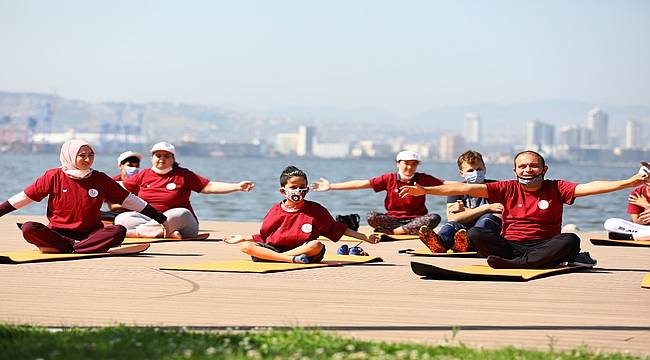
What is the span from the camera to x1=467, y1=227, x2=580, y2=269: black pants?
12.5 m

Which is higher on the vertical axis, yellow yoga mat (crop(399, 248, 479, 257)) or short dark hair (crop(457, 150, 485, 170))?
short dark hair (crop(457, 150, 485, 170))

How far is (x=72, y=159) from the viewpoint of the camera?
1383 cm

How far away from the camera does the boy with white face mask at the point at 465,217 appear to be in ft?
48.9

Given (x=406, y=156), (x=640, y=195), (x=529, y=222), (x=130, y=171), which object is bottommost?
(x=529, y=222)

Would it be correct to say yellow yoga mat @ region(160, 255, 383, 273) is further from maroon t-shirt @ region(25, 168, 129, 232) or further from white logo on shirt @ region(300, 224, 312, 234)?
maroon t-shirt @ region(25, 168, 129, 232)

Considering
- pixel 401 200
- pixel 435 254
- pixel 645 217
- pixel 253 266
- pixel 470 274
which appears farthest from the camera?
pixel 401 200

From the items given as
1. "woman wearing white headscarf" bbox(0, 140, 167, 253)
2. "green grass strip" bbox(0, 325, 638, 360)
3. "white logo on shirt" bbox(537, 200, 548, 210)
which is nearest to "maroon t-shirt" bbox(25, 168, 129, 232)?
"woman wearing white headscarf" bbox(0, 140, 167, 253)

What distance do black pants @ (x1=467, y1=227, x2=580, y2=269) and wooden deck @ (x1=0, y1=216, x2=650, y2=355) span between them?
1.03ft

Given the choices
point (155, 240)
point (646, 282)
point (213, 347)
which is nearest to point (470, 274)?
point (646, 282)

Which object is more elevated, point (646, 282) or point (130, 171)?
point (130, 171)

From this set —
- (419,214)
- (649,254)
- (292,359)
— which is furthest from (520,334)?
(419,214)

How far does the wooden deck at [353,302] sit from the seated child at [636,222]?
421 cm

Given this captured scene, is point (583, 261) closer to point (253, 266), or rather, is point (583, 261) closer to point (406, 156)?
point (253, 266)

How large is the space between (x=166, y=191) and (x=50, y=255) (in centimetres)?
428
